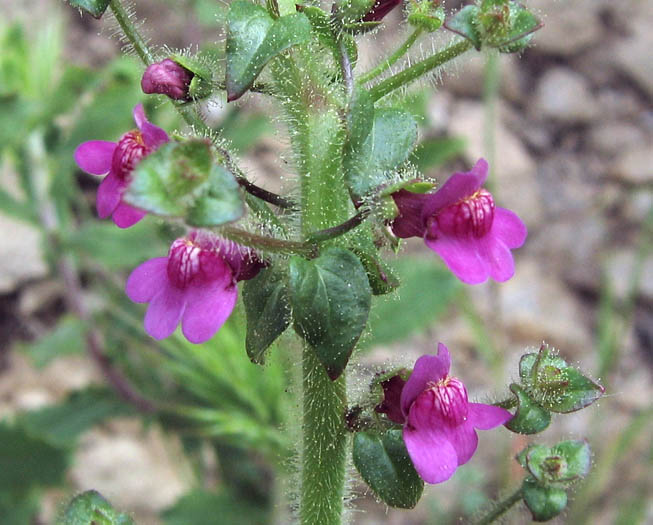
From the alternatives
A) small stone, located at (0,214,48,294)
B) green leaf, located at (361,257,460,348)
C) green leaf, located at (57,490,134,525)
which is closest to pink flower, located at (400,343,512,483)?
green leaf, located at (57,490,134,525)

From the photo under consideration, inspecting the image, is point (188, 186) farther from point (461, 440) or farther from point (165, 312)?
point (461, 440)

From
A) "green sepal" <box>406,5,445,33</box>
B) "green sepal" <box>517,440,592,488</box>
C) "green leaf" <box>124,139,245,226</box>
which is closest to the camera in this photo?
"green leaf" <box>124,139,245,226</box>

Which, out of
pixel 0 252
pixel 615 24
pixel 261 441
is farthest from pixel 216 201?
pixel 615 24

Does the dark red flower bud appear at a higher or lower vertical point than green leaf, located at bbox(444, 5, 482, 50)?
higher

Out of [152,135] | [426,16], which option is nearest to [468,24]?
[426,16]

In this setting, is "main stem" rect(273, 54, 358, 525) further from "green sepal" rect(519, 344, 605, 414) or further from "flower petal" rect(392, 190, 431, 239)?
"green sepal" rect(519, 344, 605, 414)

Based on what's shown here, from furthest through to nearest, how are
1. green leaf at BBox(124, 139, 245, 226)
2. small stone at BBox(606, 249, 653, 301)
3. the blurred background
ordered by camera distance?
small stone at BBox(606, 249, 653, 301), the blurred background, green leaf at BBox(124, 139, 245, 226)

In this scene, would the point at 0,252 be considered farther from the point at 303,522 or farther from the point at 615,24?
the point at 615,24
